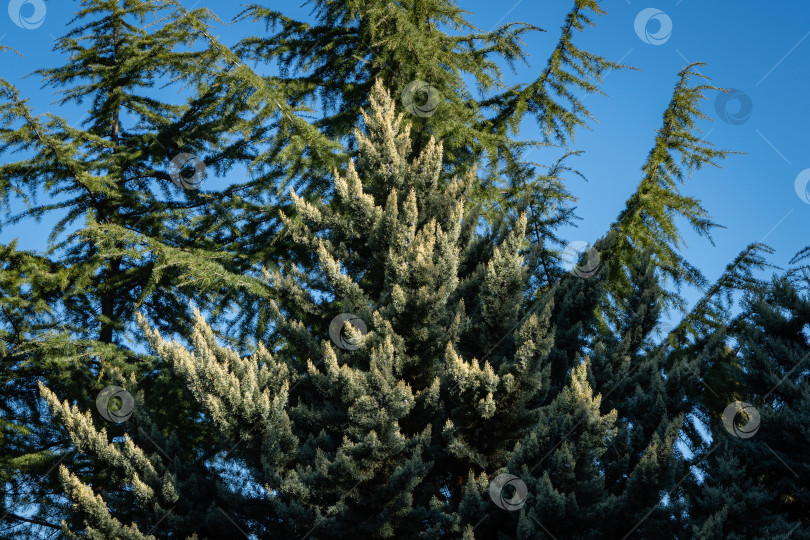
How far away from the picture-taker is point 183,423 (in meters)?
10.6

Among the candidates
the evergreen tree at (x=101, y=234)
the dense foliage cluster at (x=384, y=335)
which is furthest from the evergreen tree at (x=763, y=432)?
the evergreen tree at (x=101, y=234)

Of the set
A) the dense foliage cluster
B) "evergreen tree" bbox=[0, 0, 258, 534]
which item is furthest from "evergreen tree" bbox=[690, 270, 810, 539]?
"evergreen tree" bbox=[0, 0, 258, 534]

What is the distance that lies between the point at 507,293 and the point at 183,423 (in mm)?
5542

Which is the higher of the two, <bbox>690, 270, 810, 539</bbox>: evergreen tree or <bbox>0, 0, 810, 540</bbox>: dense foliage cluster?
<bbox>0, 0, 810, 540</bbox>: dense foliage cluster

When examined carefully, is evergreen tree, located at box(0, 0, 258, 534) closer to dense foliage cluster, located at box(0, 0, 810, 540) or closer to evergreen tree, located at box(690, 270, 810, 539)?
dense foliage cluster, located at box(0, 0, 810, 540)

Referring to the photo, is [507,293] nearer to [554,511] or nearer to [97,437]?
[554,511]

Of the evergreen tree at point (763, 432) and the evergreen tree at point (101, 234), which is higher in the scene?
the evergreen tree at point (101, 234)

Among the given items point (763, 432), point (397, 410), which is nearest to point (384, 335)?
point (397, 410)

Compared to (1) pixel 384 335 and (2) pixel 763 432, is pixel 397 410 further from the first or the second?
(2) pixel 763 432

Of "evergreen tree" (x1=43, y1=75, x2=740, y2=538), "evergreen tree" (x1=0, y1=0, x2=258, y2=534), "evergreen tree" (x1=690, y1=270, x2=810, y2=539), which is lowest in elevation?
"evergreen tree" (x1=690, y1=270, x2=810, y2=539)

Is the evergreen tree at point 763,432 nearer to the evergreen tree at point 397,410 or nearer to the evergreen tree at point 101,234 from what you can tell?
the evergreen tree at point 397,410

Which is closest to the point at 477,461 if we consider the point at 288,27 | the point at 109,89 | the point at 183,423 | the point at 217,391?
the point at 217,391

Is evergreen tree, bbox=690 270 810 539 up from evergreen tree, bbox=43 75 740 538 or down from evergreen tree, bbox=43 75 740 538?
down

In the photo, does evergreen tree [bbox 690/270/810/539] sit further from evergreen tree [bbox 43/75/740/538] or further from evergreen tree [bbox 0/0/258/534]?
evergreen tree [bbox 0/0/258/534]
